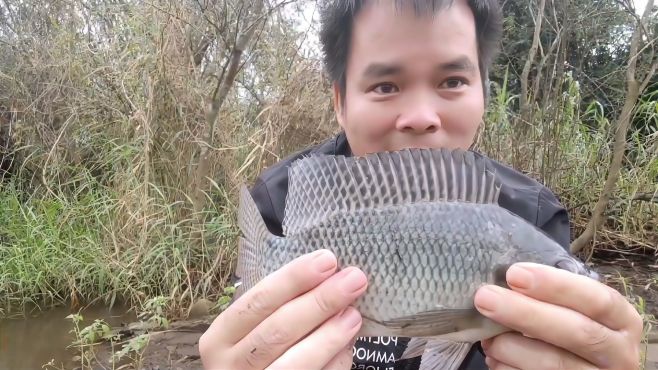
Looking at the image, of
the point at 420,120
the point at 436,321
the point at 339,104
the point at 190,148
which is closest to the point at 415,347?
the point at 436,321

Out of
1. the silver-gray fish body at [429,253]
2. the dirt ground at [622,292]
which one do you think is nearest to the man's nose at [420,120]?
the silver-gray fish body at [429,253]

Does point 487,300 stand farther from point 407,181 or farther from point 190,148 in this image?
point 190,148

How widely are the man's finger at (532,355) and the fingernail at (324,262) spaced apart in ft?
1.27

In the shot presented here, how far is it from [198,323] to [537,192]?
105 inches

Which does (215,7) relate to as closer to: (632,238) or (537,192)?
(537,192)

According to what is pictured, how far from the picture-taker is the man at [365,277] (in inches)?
41.9

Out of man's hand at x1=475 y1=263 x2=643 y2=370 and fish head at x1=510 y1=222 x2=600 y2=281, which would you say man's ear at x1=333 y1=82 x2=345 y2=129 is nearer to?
fish head at x1=510 y1=222 x2=600 y2=281

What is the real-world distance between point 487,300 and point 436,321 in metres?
0.12

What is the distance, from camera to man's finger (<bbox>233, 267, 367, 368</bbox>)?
3.60 ft

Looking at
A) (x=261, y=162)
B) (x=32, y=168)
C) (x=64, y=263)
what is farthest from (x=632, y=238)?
(x=32, y=168)

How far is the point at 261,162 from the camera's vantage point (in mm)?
4270

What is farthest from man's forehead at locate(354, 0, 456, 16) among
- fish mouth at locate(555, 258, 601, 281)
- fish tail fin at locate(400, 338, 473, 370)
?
fish tail fin at locate(400, 338, 473, 370)

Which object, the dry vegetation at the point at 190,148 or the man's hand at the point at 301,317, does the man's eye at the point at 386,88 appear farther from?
the dry vegetation at the point at 190,148

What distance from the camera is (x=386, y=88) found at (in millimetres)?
1591
